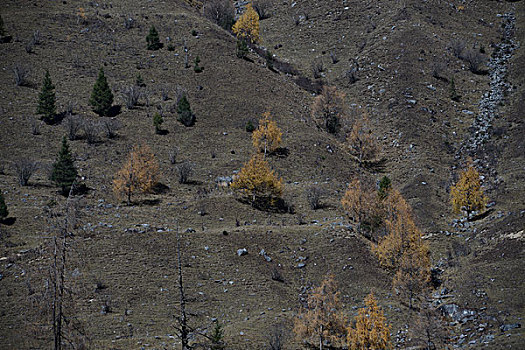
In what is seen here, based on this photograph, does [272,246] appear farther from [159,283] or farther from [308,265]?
[159,283]

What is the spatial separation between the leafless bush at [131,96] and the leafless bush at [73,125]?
7.01 meters

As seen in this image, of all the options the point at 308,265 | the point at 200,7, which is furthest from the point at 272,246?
the point at 200,7

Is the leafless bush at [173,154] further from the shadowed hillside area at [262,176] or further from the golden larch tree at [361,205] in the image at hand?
the golden larch tree at [361,205]

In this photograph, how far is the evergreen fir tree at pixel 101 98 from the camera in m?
68.1

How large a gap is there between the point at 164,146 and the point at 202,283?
26.4 metres

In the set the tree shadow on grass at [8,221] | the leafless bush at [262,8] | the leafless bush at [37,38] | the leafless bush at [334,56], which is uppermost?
the leafless bush at [262,8]

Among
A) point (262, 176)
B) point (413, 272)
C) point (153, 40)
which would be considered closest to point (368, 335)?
point (413, 272)

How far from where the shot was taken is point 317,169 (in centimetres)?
6519

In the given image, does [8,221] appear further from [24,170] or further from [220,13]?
[220,13]

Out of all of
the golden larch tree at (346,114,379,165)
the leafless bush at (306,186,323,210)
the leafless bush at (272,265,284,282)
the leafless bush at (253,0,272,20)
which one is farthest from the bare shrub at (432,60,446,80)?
the leafless bush at (272,265,284,282)

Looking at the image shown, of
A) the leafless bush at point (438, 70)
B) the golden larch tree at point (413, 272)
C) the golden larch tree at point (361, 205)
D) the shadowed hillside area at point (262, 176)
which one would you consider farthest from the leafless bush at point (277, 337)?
the leafless bush at point (438, 70)

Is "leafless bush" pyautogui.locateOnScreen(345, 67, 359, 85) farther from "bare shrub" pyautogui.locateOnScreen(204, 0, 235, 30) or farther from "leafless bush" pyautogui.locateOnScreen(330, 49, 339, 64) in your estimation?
"bare shrub" pyautogui.locateOnScreen(204, 0, 235, 30)

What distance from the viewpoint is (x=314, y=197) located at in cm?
5622

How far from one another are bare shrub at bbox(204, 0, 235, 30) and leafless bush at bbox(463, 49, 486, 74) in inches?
1644
